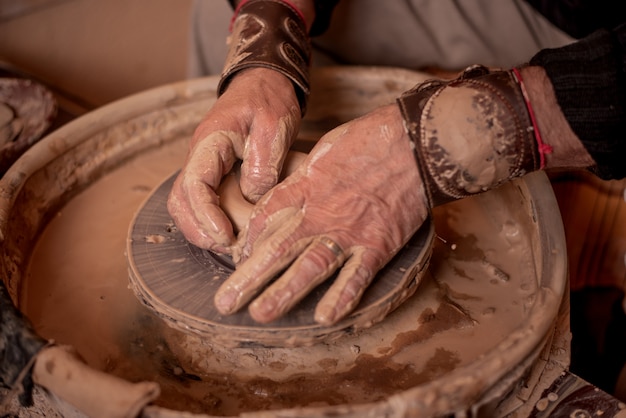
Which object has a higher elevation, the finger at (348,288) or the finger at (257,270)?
the finger at (257,270)

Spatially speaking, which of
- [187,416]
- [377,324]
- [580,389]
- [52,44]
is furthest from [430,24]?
[52,44]

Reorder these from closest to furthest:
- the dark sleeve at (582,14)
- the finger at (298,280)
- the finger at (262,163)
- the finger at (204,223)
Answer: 1. the finger at (298,280)
2. the finger at (204,223)
3. the finger at (262,163)
4. the dark sleeve at (582,14)

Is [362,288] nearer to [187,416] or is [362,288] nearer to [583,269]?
[187,416]

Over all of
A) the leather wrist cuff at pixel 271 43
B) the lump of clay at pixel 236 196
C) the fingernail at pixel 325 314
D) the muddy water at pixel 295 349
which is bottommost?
the muddy water at pixel 295 349

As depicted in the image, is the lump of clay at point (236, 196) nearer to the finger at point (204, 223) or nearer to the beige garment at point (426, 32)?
the finger at point (204, 223)

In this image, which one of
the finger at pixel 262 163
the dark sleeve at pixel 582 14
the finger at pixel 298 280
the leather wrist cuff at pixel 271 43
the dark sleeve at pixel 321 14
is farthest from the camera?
the dark sleeve at pixel 321 14

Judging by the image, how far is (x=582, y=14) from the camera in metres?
1.70


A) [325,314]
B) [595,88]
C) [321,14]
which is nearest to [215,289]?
[325,314]

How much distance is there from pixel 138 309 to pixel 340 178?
532 mm

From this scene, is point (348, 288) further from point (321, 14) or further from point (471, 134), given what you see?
point (321, 14)

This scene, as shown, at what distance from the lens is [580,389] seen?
1.18 meters

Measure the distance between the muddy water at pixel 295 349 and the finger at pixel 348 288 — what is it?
170 millimetres

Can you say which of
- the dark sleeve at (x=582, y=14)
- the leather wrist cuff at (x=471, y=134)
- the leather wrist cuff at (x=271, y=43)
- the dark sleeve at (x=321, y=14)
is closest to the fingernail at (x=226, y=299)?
the leather wrist cuff at (x=471, y=134)

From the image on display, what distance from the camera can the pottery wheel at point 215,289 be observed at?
113 centimetres
